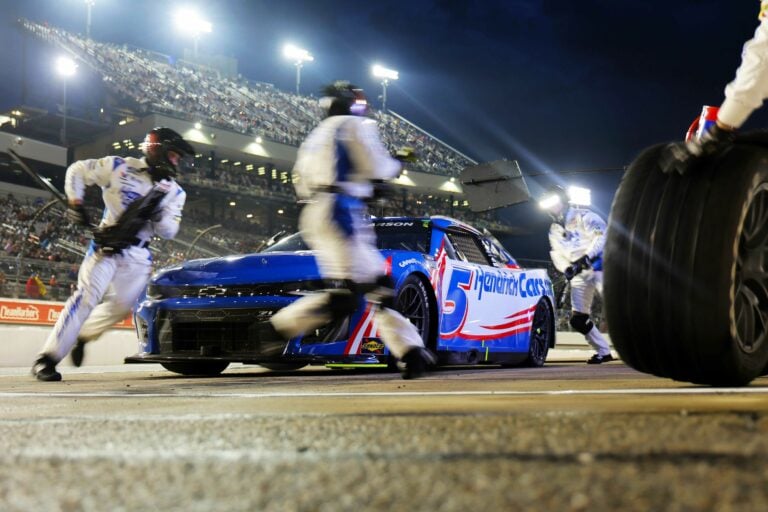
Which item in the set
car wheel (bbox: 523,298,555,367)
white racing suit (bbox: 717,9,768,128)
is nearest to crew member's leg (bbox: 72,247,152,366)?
car wheel (bbox: 523,298,555,367)

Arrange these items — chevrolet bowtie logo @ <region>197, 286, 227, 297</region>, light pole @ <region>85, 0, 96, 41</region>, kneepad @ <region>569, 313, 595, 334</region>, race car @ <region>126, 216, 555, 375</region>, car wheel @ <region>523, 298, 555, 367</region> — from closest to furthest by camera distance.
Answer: race car @ <region>126, 216, 555, 375</region> < chevrolet bowtie logo @ <region>197, 286, 227, 297</region> < car wheel @ <region>523, 298, 555, 367</region> < kneepad @ <region>569, 313, 595, 334</region> < light pole @ <region>85, 0, 96, 41</region>

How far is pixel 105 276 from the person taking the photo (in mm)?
6617

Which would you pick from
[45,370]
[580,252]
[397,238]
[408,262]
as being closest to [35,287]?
[45,370]

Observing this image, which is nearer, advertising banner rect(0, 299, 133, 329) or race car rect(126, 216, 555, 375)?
race car rect(126, 216, 555, 375)

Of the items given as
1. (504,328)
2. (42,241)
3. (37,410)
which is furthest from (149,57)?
(37,410)

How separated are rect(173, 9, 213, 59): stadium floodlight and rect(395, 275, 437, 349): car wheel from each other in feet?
180

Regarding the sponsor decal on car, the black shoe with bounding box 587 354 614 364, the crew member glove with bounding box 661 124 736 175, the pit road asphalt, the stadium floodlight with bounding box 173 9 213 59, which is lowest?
the black shoe with bounding box 587 354 614 364

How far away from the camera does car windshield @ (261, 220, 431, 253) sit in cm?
758

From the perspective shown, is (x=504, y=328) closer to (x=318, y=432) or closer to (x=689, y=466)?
(x=318, y=432)

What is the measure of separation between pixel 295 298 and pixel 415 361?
1.70 metres

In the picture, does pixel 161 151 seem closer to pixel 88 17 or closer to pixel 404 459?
pixel 404 459

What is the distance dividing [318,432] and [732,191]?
1.74 meters

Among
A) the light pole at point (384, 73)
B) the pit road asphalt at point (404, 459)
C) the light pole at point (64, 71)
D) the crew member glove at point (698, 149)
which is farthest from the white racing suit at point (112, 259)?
the light pole at point (384, 73)

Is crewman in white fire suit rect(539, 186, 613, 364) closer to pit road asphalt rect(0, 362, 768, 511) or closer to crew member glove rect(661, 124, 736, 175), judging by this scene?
crew member glove rect(661, 124, 736, 175)
